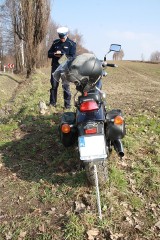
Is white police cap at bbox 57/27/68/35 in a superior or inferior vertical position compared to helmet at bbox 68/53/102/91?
superior

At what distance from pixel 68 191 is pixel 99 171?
520 millimetres

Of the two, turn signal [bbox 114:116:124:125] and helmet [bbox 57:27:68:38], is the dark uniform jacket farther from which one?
turn signal [bbox 114:116:124:125]

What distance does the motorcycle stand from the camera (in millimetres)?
3363

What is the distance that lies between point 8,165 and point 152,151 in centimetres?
230

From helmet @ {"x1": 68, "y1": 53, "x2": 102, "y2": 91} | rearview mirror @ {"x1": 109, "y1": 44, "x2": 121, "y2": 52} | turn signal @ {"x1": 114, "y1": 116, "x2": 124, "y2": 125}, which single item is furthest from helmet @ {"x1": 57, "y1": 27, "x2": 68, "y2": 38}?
turn signal @ {"x1": 114, "y1": 116, "x2": 124, "y2": 125}

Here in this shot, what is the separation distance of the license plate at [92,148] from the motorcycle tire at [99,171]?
0.22 m

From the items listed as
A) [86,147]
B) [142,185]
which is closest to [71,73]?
[86,147]

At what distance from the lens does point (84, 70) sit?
3371 mm

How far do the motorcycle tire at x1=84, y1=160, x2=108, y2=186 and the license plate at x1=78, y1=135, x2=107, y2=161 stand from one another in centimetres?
22

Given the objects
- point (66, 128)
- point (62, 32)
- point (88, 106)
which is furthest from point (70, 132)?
point (62, 32)

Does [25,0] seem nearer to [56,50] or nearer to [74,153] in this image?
[56,50]

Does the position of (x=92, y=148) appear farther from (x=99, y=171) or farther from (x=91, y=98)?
(x=91, y=98)

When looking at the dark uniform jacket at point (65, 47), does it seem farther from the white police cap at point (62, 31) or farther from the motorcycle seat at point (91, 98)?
the motorcycle seat at point (91, 98)

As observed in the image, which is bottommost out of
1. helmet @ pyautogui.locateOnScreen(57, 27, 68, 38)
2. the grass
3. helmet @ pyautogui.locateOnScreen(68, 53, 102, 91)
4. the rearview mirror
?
the grass
